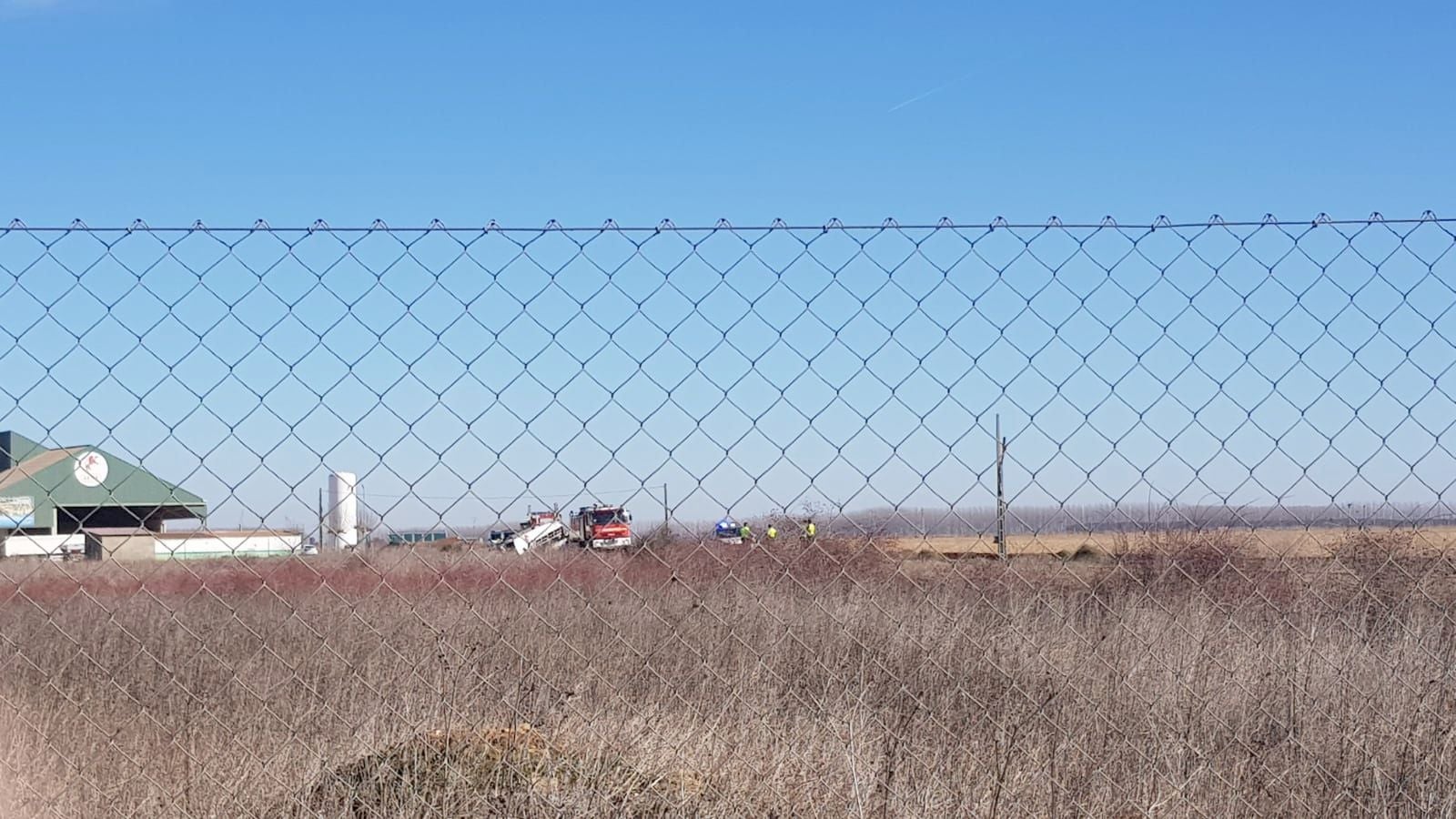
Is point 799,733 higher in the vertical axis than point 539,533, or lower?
lower

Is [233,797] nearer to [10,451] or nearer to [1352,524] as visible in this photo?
[10,451]

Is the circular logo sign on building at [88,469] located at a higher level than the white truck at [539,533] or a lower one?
higher

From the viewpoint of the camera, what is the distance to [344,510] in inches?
133

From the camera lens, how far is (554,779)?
368cm

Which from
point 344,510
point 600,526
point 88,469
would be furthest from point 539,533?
point 88,469

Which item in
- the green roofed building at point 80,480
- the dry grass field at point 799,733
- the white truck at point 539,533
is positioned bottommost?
the dry grass field at point 799,733

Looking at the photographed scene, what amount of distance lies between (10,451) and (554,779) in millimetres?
1739

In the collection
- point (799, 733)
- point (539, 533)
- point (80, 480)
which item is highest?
point (80, 480)

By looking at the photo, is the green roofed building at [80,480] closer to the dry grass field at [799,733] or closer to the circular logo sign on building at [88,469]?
the circular logo sign on building at [88,469]

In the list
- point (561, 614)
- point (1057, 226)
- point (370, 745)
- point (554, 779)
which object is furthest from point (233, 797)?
point (561, 614)

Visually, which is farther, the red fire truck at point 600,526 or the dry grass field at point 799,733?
the dry grass field at point 799,733

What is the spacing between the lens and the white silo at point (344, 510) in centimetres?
322

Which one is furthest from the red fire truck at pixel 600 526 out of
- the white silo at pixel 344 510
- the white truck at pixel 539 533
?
the white silo at pixel 344 510

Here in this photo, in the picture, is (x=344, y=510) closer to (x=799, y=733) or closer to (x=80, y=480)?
(x=80, y=480)
